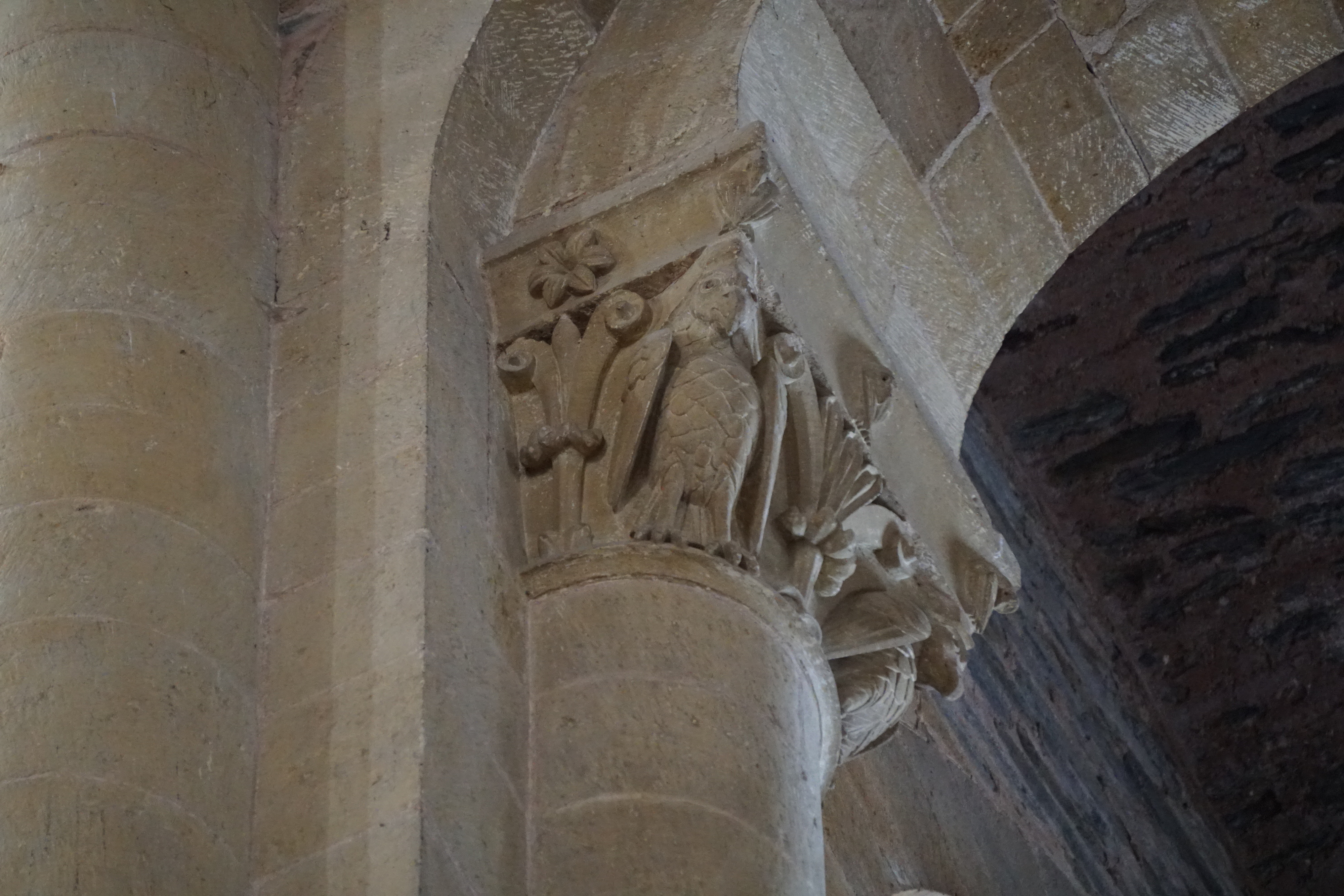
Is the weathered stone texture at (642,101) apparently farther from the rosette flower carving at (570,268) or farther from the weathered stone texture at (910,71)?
the weathered stone texture at (910,71)

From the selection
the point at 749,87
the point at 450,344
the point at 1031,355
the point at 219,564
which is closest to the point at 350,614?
the point at 219,564

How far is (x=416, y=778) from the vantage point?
2207 mm

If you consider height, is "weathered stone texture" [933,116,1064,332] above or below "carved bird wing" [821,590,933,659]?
above

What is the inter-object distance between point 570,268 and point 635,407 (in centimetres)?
29

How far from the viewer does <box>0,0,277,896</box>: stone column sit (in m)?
2.21

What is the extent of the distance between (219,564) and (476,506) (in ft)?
1.04

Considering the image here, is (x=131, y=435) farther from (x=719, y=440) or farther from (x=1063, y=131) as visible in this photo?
(x=1063, y=131)

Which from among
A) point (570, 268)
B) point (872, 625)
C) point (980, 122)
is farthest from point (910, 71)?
point (872, 625)

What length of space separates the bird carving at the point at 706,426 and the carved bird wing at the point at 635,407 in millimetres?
20

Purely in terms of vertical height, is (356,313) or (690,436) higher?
→ (356,313)

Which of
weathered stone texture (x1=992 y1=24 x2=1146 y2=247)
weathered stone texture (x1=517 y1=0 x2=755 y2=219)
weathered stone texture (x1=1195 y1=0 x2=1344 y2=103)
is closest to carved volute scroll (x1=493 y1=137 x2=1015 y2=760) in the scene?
weathered stone texture (x1=517 y1=0 x2=755 y2=219)

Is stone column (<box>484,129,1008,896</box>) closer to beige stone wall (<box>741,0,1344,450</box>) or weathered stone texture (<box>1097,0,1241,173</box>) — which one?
beige stone wall (<box>741,0,1344,450</box>)

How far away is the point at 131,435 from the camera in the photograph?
2.53 metres

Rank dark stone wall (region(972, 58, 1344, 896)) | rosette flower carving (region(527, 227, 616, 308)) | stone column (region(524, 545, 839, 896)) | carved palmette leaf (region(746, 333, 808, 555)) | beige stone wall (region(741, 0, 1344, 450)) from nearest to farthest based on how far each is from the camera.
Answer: stone column (region(524, 545, 839, 896)), carved palmette leaf (region(746, 333, 808, 555)), rosette flower carving (region(527, 227, 616, 308)), beige stone wall (region(741, 0, 1344, 450)), dark stone wall (region(972, 58, 1344, 896))
